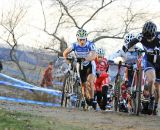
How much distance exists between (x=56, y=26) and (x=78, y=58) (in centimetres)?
1887

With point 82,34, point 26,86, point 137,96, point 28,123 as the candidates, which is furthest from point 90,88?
point 26,86

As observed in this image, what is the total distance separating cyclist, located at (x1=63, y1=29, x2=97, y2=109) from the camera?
1224 cm

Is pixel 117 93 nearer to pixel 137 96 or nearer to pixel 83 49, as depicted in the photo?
pixel 83 49

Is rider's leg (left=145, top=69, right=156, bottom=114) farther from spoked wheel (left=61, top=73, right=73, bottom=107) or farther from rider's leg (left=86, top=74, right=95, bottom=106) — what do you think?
spoked wheel (left=61, top=73, right=73, bottom=107)

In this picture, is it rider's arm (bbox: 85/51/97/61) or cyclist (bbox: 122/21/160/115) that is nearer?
cyclist (bbox: 122/21/160/115)

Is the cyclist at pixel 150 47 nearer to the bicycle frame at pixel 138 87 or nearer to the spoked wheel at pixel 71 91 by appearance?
the bicycle frame at pixel 138 87

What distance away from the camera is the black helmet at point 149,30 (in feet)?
33.2

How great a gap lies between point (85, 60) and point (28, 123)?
4.90m

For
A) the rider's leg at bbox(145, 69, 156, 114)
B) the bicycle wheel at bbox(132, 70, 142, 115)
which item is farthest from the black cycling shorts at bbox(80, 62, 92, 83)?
the rider's leg at bbox(145, 69, 156, 114)

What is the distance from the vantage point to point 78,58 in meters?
12.2

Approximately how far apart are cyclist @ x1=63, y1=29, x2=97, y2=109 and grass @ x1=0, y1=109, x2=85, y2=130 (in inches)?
153

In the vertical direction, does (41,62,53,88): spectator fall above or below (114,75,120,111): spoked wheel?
above

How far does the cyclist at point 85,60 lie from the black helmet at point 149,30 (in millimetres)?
2138

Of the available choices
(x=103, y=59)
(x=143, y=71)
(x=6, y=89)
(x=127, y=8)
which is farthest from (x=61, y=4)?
(x=143, y=71)
